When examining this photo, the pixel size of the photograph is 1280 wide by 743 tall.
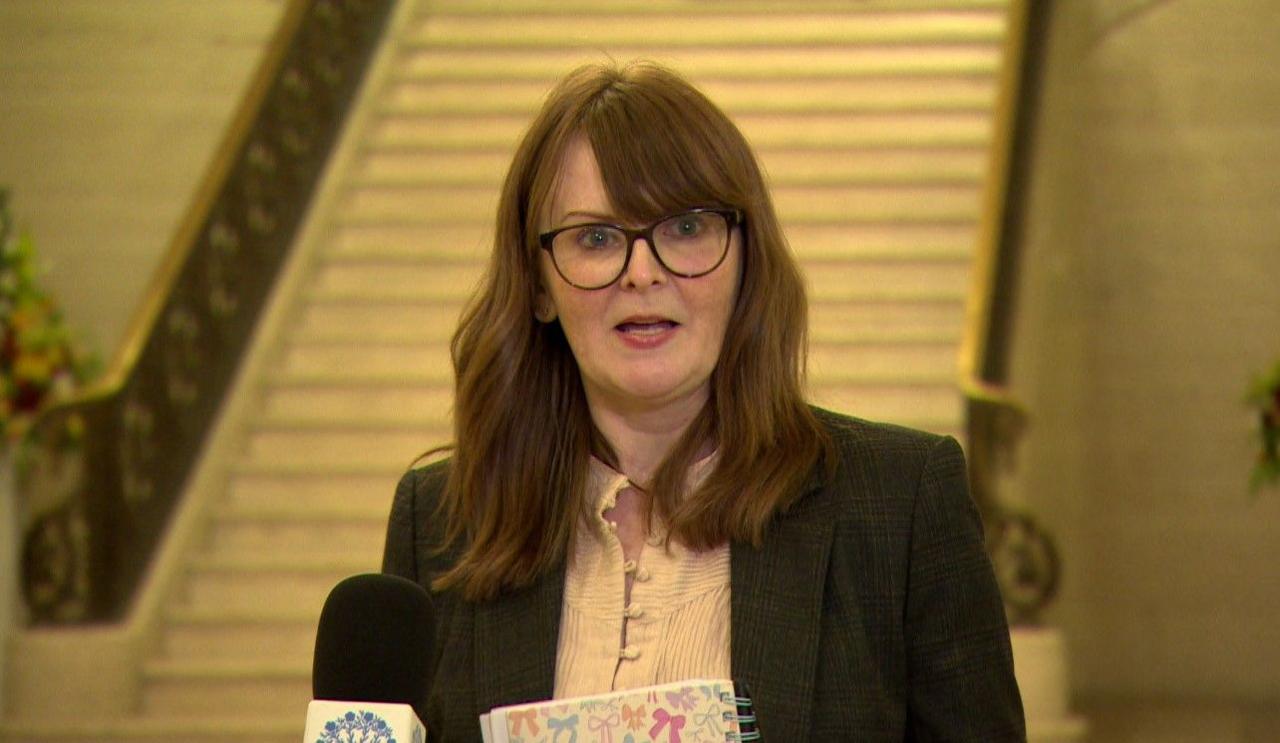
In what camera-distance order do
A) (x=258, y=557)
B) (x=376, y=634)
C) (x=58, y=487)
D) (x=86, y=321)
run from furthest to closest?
(x=86, y=321) < (x=58, y=487) < (x=258, y=557) < (x=376, y=634)

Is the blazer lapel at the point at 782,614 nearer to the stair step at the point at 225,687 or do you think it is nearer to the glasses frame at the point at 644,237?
the glasses frame at the point at 644,237

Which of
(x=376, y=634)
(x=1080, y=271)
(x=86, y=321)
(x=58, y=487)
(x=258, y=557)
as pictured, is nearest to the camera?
(x=376, y=634)

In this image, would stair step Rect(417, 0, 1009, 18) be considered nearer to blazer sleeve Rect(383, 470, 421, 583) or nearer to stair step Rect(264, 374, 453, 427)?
stair step Rect(264, 374, 453, 427)

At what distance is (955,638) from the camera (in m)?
2.05

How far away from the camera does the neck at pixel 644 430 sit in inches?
88.0

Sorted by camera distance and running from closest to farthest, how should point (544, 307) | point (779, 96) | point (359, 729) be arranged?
1. point (359, 729)
2. point (544, 307)
3. point (779, 96)

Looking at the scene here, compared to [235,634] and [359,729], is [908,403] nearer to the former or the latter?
[235,634]

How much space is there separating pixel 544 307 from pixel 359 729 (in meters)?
0.82

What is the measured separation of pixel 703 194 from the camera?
2094 mm

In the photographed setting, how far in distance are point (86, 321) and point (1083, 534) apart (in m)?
5.44

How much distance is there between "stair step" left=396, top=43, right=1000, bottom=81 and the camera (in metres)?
9.77

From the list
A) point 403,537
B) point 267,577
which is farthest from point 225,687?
point 403,537

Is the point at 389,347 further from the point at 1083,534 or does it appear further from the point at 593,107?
the point at 593,107

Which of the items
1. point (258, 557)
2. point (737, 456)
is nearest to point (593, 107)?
point (737, 456)
